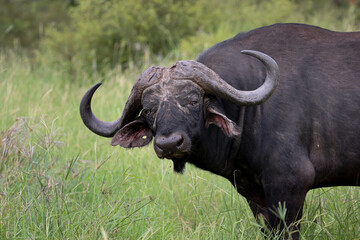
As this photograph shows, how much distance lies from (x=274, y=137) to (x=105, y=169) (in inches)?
84.2

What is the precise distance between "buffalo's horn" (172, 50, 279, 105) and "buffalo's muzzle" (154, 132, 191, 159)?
422 millimetres

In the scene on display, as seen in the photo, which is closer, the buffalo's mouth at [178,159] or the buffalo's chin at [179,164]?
the buffalo's mouth at [178,159]

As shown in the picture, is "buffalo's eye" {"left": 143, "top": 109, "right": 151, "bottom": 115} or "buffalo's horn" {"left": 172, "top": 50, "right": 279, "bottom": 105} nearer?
"buffalo's horn" {"left": 172, "top": 50, "right": 279, "bottom": 105}

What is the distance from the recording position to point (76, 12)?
12.4m

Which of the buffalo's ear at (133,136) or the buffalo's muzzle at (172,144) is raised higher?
the buffalo's muzzle at (172,144)

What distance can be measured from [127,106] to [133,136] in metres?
0.26

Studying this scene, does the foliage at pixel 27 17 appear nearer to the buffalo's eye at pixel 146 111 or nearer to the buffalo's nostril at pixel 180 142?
the buffalo's eye at pixel 146 111

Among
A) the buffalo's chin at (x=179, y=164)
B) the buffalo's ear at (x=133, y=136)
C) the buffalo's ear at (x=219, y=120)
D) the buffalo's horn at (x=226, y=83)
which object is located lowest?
the buffalo's chin at (x=179, y=164)

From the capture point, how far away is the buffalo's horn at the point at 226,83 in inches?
141

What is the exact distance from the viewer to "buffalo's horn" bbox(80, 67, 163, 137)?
3807mm

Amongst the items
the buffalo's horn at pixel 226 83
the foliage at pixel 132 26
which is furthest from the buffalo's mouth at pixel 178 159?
the foliage at pixel 132 26

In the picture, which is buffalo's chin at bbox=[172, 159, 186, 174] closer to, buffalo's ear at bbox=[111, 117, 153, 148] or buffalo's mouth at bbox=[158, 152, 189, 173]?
buffalo's mouth at bbox=[158, 152, 189, 173]

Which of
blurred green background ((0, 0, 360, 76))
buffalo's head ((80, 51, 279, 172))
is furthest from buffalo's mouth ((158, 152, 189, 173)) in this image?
blurred green background ((0, 0, 360, 76))

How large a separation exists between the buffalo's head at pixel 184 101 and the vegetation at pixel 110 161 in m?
0.50
